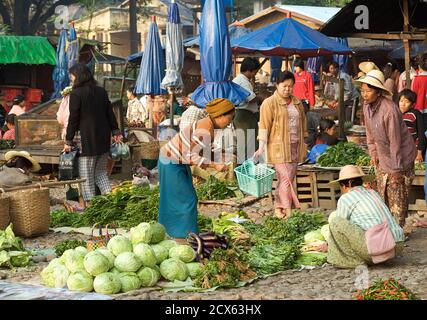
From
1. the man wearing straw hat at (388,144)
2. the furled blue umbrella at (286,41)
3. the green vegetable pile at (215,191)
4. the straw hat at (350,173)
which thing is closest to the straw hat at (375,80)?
the man wearing straw hat at (388,144)

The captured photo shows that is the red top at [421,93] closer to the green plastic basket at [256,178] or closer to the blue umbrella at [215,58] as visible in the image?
the blue umbrella at [215,58]

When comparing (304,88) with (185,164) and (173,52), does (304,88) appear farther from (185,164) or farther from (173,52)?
(185,164)

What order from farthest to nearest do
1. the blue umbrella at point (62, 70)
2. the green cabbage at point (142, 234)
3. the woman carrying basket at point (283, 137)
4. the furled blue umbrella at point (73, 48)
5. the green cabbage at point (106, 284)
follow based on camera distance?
the blue umbrella at point (62, 70)
the furled blue umbrella at point (73, 48)
the woman carrying basket at point (283, 137)
the green cabbage at point (142, 234)
the green cabbage at point (106, 284)

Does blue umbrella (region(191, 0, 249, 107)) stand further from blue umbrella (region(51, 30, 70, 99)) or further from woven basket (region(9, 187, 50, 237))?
blue umbrella (region(51, 30, 70, 99))

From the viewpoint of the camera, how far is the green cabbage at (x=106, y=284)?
735cm

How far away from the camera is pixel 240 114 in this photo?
14266 millimetres

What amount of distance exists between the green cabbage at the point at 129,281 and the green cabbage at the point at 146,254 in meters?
0.20

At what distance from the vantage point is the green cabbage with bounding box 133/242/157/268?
7.69 m

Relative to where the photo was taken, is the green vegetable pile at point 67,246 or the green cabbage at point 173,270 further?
the green vegetable pile at point 67,246

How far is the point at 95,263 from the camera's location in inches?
293

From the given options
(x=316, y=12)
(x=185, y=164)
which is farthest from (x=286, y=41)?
(x=316, y=12)

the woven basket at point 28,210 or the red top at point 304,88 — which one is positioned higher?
the red top at point 304,88

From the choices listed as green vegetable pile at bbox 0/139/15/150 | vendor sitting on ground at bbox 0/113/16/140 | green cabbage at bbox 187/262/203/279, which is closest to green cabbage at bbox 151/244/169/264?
green cabbage at bbox 187/262/203/279

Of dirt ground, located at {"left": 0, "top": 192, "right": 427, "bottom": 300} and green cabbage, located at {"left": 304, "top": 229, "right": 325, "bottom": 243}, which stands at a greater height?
green cabbage, located at {"left": 304, "top": 229, "right": 325, "bottom": 243}
